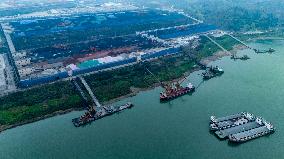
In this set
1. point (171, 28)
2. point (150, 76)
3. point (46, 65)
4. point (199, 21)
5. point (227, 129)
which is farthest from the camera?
point (199, 21)

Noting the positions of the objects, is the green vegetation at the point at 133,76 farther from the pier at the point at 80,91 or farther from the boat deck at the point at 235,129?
the boat deck at the point at 235,129

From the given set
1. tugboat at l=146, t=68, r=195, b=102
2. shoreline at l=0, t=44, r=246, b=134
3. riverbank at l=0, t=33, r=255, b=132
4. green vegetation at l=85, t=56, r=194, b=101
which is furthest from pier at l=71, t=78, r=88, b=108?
tugboat at l=146, t=68, r=195, b=102

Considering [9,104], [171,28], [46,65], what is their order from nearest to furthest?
[9,104], [46,65], [171,28]

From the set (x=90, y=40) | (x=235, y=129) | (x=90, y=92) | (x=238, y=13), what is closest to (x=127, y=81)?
(x=90, y=92)

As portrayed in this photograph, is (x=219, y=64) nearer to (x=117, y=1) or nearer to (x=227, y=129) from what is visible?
(x=227, y=129)

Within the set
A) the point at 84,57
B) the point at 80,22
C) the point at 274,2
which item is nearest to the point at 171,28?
the point at 80,22
